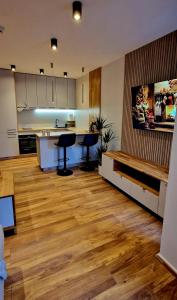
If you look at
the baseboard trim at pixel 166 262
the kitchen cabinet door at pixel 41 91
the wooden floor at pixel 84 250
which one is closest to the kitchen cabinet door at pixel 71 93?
the kitchen cabinet door at pixel 41 91

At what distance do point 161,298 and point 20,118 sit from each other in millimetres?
5711

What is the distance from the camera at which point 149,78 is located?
9.60 feet

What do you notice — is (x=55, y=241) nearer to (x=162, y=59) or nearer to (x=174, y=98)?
(x=174, y=98)

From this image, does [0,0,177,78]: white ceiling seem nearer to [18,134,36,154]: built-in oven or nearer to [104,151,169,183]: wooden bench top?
[104,151,169,183]: wooden bench top

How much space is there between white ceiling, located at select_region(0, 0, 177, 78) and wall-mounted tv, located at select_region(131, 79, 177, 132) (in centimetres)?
76

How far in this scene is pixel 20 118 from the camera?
574 cm

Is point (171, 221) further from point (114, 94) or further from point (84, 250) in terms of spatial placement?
point (114, 94)

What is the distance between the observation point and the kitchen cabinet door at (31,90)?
5312 mm

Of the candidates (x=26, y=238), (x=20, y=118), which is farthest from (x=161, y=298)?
(x=20, y=118)

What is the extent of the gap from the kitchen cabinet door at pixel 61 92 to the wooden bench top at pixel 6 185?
3916 millimetres

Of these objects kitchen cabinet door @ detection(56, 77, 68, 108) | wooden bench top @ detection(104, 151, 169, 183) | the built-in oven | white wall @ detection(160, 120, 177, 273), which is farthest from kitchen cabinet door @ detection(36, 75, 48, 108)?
white wall @ detection(160, 120, 177, 273)

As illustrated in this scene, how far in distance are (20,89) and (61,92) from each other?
4.35 feet

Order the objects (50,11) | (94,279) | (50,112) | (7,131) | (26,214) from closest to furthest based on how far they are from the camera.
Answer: (94,279), (50,11), (26,214), (7,131), (50,112)

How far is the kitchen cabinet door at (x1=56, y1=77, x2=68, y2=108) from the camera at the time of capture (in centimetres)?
577
